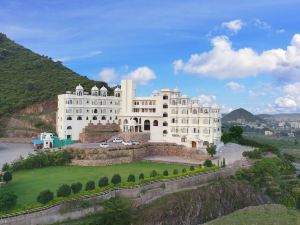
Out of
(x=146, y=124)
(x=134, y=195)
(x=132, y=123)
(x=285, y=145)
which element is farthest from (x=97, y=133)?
(x=285, y=145)

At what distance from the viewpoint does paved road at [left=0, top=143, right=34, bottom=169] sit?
4424 cm

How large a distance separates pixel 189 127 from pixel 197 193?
54.1ft

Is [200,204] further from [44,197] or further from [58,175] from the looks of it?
[44,197]

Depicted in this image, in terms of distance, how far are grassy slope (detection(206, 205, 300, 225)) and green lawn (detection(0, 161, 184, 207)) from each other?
8667 millimetres

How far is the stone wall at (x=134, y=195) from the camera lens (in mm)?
26484

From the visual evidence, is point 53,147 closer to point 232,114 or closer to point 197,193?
point 197,193

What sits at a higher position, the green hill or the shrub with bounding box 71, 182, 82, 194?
the green hill

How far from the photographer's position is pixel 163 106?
55.9 meters

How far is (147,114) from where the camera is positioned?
55.9 metres

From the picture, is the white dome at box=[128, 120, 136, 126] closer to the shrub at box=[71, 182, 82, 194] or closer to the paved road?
the paved road

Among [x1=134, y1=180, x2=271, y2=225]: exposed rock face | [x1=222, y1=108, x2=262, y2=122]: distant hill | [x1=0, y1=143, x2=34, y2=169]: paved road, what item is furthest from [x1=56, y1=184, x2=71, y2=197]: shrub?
[x1=222, y1=108, x2=262, y2=122]: distant hill

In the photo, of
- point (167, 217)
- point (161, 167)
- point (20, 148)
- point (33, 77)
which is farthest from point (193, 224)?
point (33, 77)

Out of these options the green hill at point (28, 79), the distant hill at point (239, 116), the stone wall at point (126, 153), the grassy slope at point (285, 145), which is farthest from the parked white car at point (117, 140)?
the distant hill at point (239, 116)

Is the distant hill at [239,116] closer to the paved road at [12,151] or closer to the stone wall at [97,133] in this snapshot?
the stone wall at [97,133]
